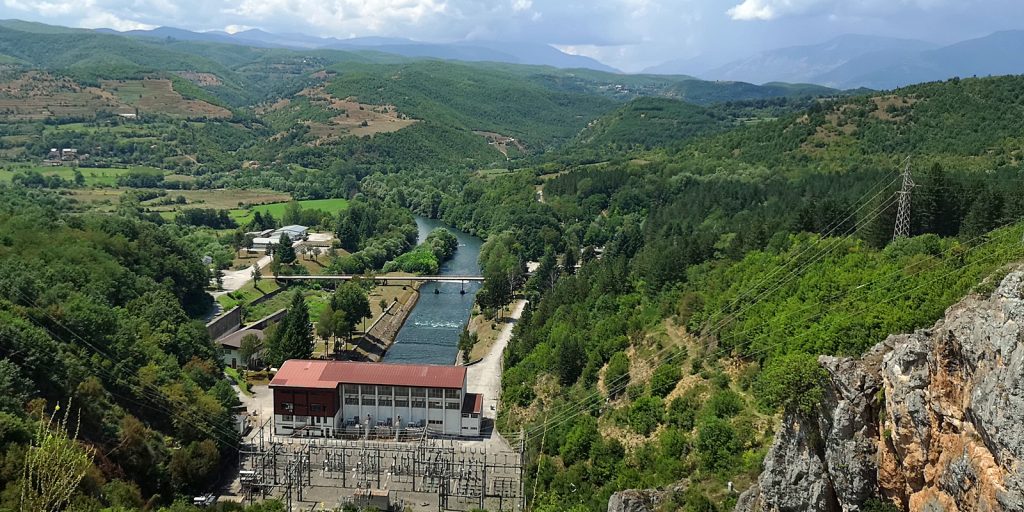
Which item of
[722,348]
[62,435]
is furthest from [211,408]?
[722,348]

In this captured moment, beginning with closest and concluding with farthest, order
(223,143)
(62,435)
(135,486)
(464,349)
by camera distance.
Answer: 1. (62,435)
2. (135,486)
3. (464,349)
4. (223,143)

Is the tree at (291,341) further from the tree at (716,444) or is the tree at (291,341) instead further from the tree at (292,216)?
the tree at (292,216)

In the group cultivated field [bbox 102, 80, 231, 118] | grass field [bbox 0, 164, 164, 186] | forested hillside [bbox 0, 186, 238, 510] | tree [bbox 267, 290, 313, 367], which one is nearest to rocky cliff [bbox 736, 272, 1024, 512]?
forested hillside [bbox 0, 186, 238, 510]

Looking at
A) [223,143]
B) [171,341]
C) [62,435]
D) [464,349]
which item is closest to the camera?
[62,435]

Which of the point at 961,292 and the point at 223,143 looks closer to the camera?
the point at 961,292

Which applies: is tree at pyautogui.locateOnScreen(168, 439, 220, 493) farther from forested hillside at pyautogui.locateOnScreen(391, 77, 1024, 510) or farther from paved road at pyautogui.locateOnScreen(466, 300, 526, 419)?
forested hillside at pyautogui.locateOnScreen(391, 77, 1024, 510)

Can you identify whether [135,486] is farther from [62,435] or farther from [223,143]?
[223,143]
